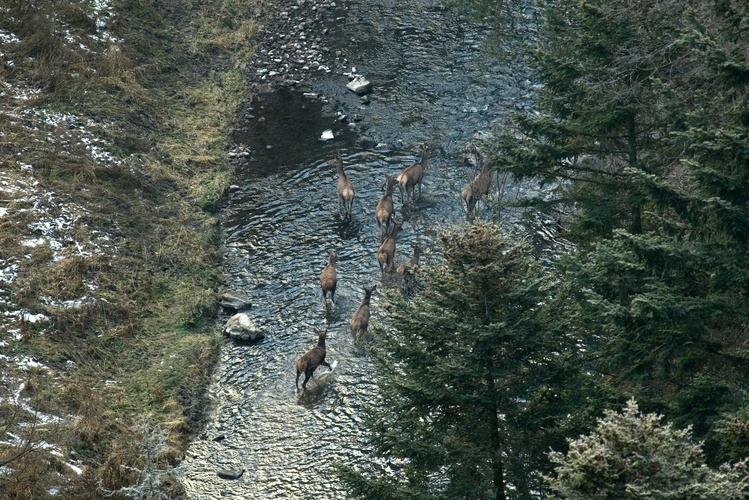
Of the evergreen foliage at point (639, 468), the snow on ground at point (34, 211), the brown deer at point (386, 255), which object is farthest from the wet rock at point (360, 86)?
the evergreen foliage at point (639, 468)

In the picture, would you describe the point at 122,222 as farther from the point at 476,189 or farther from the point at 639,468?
the point at 639,468

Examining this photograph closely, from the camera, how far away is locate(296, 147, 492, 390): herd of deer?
638 inches

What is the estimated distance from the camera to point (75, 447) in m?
13.8

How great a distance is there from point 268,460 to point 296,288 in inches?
200

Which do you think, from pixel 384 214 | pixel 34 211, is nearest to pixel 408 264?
pixel 384 214

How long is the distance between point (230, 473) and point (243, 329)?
3.83m

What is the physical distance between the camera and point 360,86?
25500 mm

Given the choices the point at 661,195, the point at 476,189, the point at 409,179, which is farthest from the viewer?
the point at 409,179

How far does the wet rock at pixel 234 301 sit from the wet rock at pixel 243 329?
526 mm

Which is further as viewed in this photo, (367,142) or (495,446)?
(367,142)

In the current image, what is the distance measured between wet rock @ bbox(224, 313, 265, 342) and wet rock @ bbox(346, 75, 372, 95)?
34.2 feet

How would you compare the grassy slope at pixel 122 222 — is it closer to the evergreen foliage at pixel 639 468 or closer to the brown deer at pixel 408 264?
the brown deer at pixel 408 264

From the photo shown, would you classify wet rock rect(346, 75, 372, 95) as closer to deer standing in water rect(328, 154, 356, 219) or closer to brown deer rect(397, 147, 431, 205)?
deer standing in water rect(328, 154, 356, 219)

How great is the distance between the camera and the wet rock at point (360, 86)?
25.5 m
